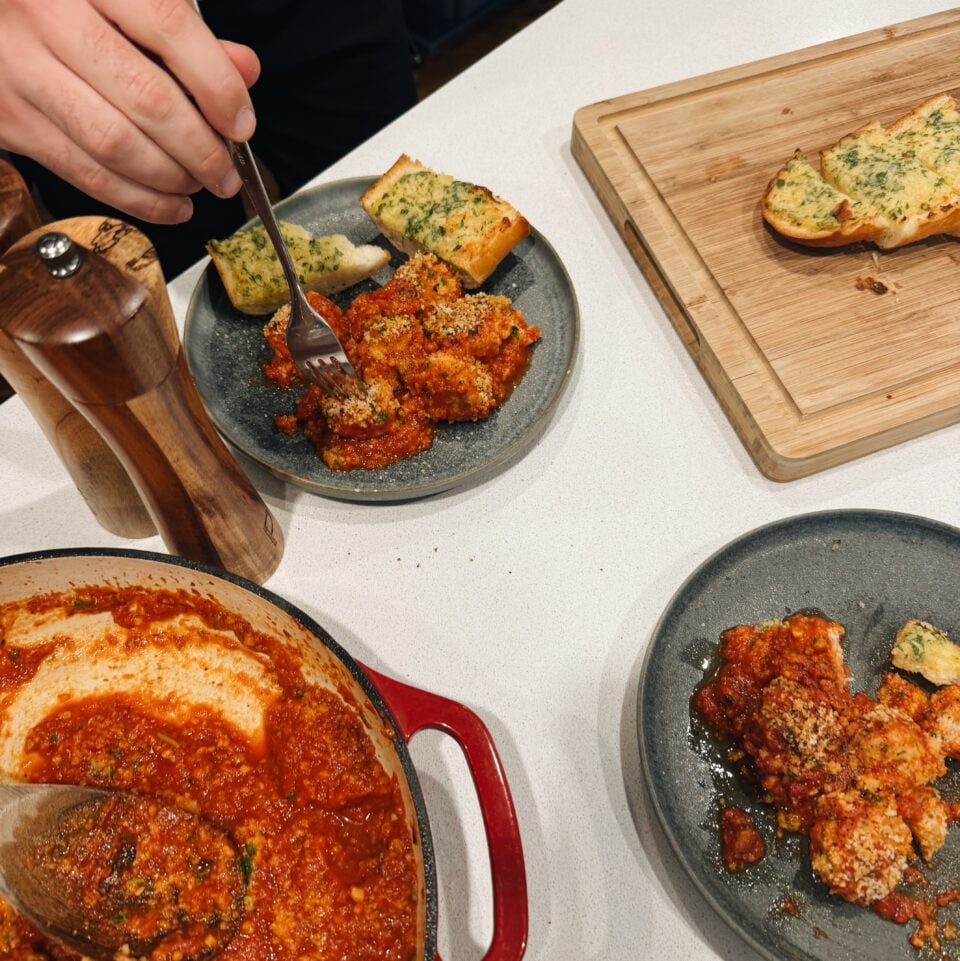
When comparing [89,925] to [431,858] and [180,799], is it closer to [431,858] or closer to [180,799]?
[180,799]

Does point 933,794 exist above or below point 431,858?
below

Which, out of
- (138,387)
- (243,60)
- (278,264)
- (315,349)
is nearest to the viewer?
(138,387)

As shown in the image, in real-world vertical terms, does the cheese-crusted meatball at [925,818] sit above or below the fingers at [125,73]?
below

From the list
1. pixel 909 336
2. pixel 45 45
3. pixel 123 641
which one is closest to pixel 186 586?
pixel 123 641

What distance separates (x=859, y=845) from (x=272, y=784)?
88 cm

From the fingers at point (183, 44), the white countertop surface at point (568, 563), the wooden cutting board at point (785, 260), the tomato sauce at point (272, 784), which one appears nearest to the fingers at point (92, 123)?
the fingers at point (183, 44)

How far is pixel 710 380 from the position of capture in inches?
67.4

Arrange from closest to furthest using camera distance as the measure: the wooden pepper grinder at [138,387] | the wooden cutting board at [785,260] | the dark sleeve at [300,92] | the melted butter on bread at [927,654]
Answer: the wooden pepper grinder at [138,387]
the melted butter on bread at [927,654]
the wooden cutting board at [785,260]
the dark sleeve at [300,92]

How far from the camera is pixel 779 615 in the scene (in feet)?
4.48

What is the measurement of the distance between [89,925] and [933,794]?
4.11ft

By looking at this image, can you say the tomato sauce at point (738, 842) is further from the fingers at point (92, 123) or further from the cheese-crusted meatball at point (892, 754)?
the fingers at point (92, 123)

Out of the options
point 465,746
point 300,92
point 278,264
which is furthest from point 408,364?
point 300,92

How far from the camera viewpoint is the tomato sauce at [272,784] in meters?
1.17

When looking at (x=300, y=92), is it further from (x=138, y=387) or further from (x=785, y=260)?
(x=138, y=387)
